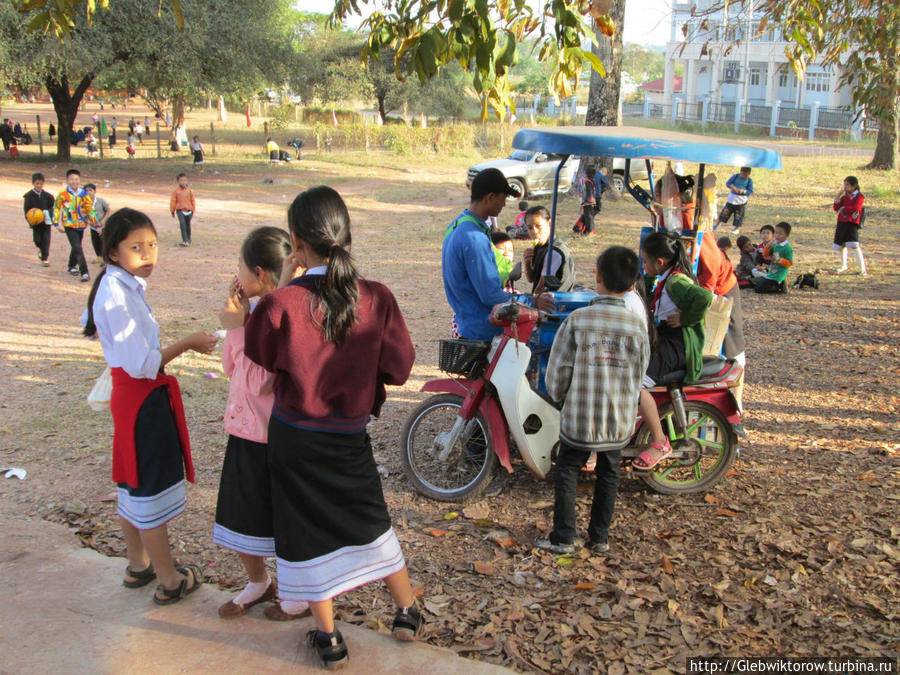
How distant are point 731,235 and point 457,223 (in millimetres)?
12056

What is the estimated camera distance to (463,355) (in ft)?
14.9

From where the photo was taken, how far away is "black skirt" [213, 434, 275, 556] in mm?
3145

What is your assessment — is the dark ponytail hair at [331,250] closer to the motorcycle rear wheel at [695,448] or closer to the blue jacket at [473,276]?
the blue jacket at [473,276]

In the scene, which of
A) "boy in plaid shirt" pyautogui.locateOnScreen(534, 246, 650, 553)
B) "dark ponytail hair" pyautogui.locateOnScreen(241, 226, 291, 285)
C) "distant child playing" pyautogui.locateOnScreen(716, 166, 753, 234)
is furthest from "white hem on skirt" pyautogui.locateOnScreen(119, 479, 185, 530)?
"distant child playing" pyautogui.locateOnScreen(716, 166, 753, 234)

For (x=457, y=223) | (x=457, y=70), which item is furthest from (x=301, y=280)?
(x=457, y=70)

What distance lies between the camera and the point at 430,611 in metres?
3.51

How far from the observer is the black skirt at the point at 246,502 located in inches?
124

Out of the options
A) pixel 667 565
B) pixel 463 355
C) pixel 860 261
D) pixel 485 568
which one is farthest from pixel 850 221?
pixel 485 568

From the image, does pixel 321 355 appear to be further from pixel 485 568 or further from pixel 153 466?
pixel 485 568

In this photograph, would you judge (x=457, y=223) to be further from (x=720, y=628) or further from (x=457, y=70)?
(x=457, y=70)

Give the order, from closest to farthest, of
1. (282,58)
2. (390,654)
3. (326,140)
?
(390,654)
(282,58)
(326,140)

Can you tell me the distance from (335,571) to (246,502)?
504 mm

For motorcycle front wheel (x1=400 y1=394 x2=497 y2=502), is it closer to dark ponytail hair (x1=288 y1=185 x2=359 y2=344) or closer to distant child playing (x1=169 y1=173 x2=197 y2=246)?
dark ponytail hair (x1=288 y1=185 x2=359 y2=344)

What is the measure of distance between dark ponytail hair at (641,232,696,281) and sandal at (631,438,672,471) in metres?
1.02
